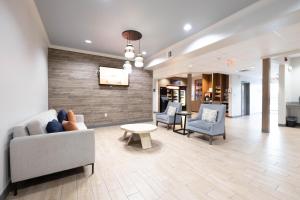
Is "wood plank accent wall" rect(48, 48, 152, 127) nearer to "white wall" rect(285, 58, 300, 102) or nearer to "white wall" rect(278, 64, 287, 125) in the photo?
"white wall" rect(278, 64, 287, 125)

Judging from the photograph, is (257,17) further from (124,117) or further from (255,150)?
(124,117)

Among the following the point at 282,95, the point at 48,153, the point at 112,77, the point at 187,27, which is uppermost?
the point at 187,27

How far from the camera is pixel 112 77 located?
571cm

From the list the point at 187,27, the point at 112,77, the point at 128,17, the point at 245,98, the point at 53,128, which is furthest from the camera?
the point at 245,98

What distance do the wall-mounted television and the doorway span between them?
7440 mm

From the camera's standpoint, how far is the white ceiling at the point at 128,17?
8.56 ft

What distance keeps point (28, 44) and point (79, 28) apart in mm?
1320

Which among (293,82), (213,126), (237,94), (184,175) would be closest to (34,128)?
(184,175)

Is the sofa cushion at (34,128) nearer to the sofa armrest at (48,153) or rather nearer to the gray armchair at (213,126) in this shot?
the sofa armrest at (48,153)

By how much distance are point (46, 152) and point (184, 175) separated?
198 cm

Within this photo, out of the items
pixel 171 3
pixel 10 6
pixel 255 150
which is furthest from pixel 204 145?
pixel 10 6

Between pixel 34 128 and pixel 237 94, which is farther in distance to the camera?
pixel 237 94

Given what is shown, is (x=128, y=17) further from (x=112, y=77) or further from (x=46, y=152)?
(x=112, y=77)

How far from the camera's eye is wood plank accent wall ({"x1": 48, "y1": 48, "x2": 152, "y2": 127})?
15.9 feet
